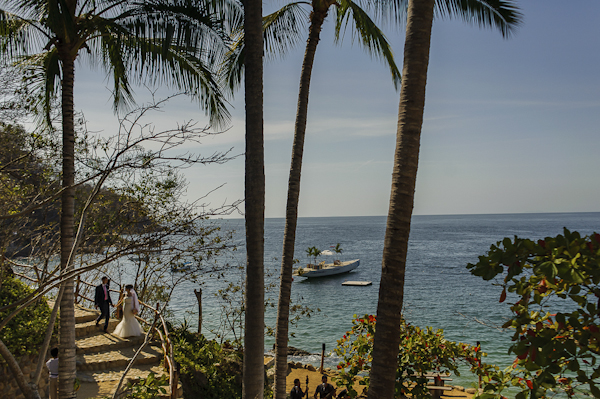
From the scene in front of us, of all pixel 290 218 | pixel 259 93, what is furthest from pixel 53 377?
pixel 259 93

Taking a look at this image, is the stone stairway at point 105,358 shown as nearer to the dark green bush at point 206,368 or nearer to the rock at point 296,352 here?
the dark green bush at point 206,368

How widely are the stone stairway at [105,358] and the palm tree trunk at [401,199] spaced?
692 cm

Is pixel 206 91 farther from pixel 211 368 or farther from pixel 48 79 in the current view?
pixel 211 368

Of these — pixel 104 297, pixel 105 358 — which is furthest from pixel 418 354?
pixel 104 297

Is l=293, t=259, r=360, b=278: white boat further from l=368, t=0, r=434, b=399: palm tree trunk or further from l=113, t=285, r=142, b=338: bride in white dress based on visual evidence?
l=368, t=0, r=434, b=399: palm tree trunk

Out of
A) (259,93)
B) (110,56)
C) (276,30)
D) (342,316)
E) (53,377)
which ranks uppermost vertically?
(276,30)

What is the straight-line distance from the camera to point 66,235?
654 cm

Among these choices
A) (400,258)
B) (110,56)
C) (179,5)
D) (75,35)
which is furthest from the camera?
(110,56)

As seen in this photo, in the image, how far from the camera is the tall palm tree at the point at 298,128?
7465 millimetres

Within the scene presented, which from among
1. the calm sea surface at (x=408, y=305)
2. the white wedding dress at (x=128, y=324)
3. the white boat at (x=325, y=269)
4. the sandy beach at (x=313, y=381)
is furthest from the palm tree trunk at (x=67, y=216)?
the white boat at (x=325, y=269)

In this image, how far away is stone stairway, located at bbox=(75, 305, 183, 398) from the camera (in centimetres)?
924

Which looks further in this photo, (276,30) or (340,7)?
(276,30)

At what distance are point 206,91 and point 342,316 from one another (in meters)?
27.5

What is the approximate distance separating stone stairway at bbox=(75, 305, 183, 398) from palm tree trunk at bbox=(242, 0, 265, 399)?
5388 mm
